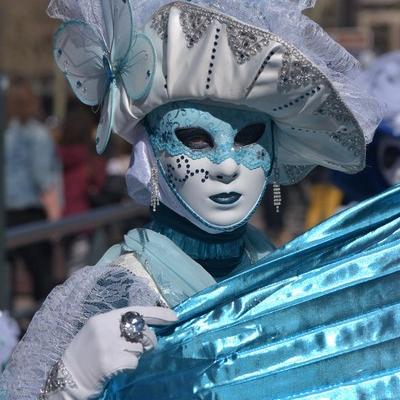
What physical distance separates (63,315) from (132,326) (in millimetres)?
266

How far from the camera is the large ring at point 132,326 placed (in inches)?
96.8

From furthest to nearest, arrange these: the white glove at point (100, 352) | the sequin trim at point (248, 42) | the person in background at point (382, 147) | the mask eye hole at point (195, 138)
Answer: the person in background at point (382, 147) < the mask eye hole at point (195, 138) < the sequin trim at point (248, 42) < the white glove at point (100, 352)

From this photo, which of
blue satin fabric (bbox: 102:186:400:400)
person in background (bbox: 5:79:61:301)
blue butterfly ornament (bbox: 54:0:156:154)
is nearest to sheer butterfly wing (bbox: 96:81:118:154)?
blue butterfly ornament (bbox: 54:0:156:154)

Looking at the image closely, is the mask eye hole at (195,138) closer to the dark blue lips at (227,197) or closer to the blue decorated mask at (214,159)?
the blue decorated mask at (214,159)

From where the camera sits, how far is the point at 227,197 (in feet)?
9.25

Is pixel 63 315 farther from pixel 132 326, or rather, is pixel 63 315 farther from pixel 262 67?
pixel 262 67

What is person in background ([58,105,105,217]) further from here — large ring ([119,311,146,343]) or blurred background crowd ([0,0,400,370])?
large ring ([119,311,146,343])

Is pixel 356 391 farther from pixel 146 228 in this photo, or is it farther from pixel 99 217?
pixel 99 217

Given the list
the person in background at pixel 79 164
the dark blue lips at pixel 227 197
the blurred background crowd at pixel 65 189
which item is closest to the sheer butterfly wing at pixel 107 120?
the dark blue lips at pixel 227 197

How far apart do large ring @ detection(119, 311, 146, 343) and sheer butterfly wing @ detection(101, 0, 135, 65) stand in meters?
0.61

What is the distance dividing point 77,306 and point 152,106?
45 centimetres

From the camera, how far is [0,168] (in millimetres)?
5836

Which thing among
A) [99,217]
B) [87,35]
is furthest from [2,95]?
[87,35]

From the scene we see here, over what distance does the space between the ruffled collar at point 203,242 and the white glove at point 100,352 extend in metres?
0.41
